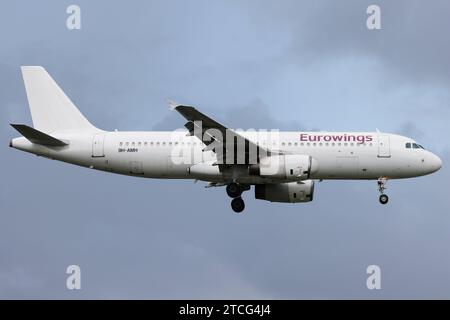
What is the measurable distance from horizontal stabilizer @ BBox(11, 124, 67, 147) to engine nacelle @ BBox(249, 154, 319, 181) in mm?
11337

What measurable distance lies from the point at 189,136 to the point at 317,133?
23.4 feet

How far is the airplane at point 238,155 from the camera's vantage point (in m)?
45.8

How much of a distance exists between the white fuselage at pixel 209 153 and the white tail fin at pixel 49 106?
1667 mm

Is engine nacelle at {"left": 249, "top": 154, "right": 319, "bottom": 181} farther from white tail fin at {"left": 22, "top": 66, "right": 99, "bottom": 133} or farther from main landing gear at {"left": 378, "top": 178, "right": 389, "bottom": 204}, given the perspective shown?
white tail fin at {"left": 22, "top": 66, "right": 99, "bottom": 133}

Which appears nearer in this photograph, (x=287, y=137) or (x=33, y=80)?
(x=287, y=137)

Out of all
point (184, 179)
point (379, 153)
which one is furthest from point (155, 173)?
point (379, 153)

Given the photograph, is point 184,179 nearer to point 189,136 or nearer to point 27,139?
point 189,136

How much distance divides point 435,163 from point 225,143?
12.2 metres

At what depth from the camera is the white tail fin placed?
4897 centimetres

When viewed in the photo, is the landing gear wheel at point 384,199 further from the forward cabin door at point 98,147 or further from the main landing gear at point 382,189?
the forward cabin door at point 98,147

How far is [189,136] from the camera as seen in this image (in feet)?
153

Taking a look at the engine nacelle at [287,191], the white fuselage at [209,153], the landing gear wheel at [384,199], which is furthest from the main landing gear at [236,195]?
the landing gear wheel at [384,199]

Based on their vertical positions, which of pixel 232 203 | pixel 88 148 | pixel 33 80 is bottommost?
pixel 232 203

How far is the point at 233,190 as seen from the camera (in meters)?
46.4
